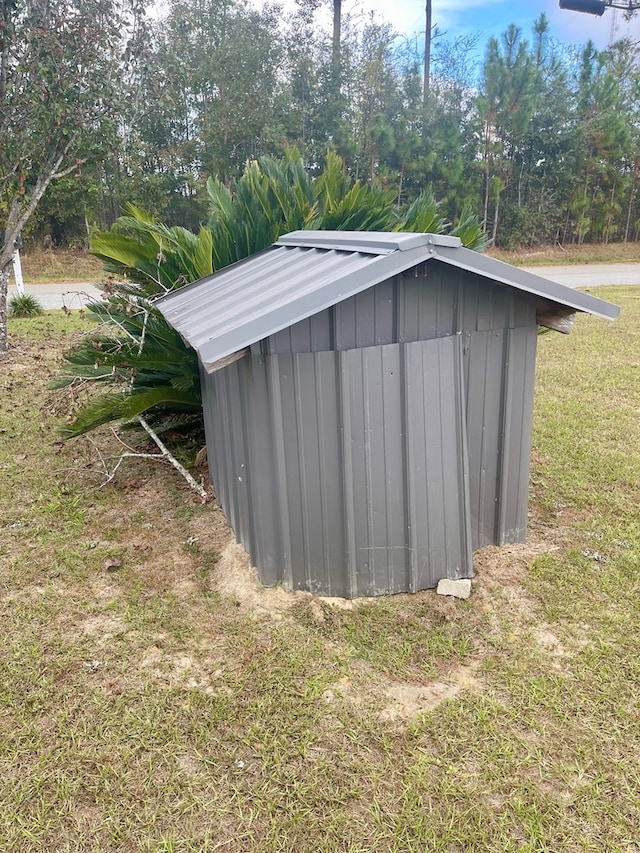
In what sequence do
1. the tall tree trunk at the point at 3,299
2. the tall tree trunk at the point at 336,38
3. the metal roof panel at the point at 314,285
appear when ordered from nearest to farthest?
the metal roof panel at the point at 314,285 → the tall tree trunk at the point at 3,299 → the tall tree trunk at the point at 336,38

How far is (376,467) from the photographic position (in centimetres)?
312

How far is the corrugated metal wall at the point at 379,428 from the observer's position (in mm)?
2990

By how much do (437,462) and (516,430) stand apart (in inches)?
25.9

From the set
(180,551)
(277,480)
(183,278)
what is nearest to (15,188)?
(183,278)

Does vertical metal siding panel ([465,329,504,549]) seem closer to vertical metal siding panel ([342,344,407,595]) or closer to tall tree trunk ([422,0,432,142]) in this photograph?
vertical metal siding panel ([342,344,407,595])

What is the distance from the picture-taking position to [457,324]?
10.5ft

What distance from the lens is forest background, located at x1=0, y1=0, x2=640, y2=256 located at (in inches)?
788

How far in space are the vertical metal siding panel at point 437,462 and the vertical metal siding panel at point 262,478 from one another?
26.8 inches

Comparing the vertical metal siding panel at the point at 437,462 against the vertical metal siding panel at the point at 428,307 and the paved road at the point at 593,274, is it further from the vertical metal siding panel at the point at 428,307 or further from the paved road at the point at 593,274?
the paved road at the point at 593,274

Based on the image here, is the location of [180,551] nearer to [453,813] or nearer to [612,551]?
[453,813]

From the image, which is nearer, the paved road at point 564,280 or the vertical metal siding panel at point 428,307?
the vertical metal siding panel at point 428,307

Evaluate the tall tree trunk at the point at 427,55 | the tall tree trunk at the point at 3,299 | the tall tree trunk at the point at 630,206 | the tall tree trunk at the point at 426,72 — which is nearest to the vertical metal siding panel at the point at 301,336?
the tall tree trunk at the point at 3,299

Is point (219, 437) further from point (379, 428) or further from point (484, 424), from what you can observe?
point (484, 424)

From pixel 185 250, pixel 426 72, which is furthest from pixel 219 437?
pixel 426 72
